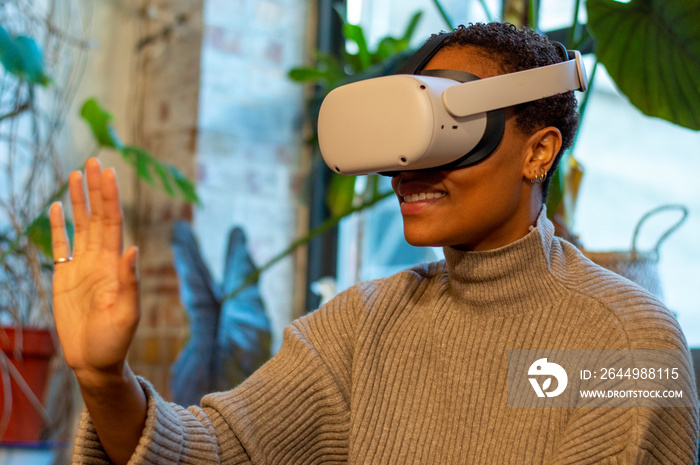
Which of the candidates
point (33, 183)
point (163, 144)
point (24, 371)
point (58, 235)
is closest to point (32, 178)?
point (33, 183)

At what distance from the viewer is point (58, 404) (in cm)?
232

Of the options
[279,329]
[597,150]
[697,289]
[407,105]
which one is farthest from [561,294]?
[279,329]

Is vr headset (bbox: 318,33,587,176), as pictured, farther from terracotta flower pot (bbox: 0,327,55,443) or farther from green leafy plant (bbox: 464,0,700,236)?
terracotta flower pot (bbox: 0,327,55,443)

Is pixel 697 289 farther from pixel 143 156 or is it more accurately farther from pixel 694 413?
pixel 143 156

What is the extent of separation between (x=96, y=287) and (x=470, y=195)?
1.38ft

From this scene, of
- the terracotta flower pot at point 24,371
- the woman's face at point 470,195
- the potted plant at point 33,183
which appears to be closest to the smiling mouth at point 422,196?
the woman's face at point 470,195

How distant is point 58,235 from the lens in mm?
774

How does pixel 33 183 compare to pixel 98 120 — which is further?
pixel 33 183

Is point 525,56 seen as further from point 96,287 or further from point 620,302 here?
point 96,287

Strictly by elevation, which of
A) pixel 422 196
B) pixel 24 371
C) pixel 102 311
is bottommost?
pixel 24 371

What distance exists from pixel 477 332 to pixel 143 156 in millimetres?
1391

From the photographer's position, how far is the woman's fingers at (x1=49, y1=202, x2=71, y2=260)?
76 cm

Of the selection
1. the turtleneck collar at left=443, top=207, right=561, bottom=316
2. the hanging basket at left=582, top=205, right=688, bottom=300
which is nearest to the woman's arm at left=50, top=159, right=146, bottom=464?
the turtleneck collar at left=443, top=207, right=561, bottom=316

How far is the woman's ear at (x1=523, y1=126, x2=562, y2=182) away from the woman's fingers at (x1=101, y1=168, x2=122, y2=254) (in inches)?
18.6
